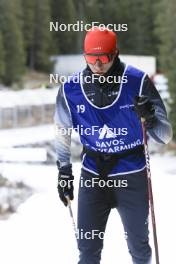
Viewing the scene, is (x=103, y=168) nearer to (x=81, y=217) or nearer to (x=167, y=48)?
(x=81, y=217)

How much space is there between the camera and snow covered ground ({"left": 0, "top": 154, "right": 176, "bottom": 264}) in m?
3.73

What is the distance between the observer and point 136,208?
242 centimetres

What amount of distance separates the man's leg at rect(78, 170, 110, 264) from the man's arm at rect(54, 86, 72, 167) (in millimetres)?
135

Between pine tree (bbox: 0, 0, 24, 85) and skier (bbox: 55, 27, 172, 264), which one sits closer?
skier (bbox: 55, 27, 172, 264)

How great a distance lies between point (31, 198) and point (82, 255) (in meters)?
2.94

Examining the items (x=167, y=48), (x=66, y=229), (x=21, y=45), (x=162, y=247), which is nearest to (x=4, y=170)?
(x=66, y=229)

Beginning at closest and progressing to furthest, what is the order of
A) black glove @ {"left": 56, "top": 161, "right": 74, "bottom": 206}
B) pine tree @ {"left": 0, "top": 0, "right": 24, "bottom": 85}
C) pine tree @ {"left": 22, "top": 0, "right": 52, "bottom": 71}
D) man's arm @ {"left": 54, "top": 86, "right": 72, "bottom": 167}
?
man's arm @ {"left": 54, "top": 86, "right": 72, "bottom": 167} < black glove @ {"left": 56, "top": 161, "right": 74, "bottom": 206} < pine tree @ {"left": 0, "top": 0, "right": 24, "bottom": 85} < pine tree @ {"left": 22, "top": 0, "right": 52, "bottom": 71}

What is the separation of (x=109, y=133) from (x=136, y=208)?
1.13 ft

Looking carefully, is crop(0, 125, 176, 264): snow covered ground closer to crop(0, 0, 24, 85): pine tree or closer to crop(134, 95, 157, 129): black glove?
crop(134, 95, 157, 129): black glove

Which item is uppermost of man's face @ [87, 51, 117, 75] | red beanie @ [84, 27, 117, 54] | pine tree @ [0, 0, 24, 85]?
red beanie @ [84, 27, 117, 54]

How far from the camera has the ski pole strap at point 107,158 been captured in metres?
2.39

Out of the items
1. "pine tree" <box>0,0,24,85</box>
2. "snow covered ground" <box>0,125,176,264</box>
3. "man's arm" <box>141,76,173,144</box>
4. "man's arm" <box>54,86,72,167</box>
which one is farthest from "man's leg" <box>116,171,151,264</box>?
"pine tree" <box>0,0,24,85</box>

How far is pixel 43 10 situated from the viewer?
45906 mm

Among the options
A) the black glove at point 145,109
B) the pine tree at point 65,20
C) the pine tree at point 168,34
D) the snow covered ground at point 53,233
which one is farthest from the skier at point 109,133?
the pine tree at point 65,20
